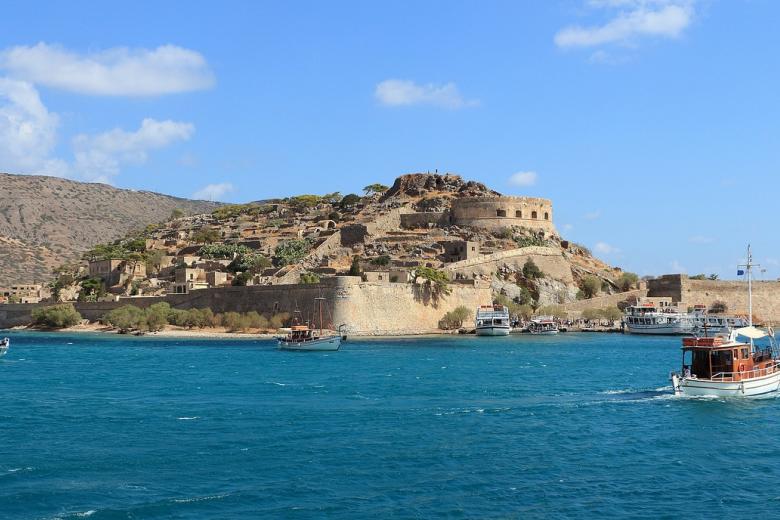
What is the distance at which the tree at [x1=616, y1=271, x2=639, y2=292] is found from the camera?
75812mm

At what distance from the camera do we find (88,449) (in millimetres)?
20094

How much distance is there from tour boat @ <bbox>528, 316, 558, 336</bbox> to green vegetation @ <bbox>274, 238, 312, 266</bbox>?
16.4 metres

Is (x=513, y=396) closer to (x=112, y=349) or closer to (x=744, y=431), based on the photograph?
(x=744, y=431)

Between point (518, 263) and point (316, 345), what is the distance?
→ 26244 millimetres

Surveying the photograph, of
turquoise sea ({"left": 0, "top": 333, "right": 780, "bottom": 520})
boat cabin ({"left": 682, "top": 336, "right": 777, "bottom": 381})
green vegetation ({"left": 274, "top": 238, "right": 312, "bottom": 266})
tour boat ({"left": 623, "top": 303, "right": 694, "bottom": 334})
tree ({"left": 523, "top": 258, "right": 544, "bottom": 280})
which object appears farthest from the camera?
tree ({"left": 523, "top": 258, "right": 544, "bottom": 280})

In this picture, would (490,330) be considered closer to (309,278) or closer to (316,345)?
(309,278)

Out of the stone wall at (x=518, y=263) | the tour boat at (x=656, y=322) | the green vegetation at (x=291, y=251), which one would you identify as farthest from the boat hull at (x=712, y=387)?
the green vegetation at (x=291, y=251)

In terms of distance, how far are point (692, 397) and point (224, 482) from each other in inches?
621

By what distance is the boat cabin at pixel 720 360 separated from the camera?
2791 cm

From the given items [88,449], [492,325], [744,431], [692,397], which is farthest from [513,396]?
[492,325]

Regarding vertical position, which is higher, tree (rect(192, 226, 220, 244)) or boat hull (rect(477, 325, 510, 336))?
tree (rect(192, 226, 220, 244))

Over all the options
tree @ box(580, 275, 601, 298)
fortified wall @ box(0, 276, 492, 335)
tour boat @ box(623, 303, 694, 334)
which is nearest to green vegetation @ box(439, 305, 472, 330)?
fortified wall @ box(0, 276, 492, 335)

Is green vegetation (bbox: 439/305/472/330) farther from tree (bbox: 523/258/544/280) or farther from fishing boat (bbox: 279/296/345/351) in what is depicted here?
fishing boat (bbox: 279/296/345/351)

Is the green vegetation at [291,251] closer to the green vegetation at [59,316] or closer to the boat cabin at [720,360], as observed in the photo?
the green vegetation at [59,316]
